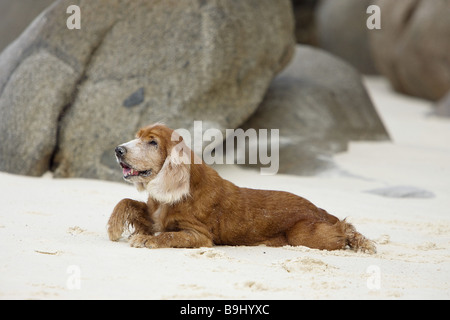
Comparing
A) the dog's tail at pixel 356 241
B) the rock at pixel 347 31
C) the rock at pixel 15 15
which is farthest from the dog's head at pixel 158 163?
the rock at pixel 347 31

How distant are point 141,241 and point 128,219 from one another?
36cm

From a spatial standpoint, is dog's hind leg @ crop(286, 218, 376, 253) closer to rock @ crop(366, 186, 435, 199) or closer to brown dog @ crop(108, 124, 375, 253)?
brown dog @ crop(108, 124, 375, 253)

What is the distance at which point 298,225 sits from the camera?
552 cm

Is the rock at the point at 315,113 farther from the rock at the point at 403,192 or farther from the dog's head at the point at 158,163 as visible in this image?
the dog's head at the point at 158,163

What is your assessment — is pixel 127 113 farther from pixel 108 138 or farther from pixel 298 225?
pixel 298 225

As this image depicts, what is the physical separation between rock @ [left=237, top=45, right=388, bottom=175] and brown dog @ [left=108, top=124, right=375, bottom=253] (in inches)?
131

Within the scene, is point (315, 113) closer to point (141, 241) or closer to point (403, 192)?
point (403, 192)

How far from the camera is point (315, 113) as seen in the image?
10.1m

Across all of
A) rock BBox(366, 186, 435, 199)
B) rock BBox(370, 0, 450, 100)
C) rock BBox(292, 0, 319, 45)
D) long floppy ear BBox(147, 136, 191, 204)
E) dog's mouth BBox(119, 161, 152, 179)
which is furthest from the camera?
rock BBox(292, 0, 319, 45)

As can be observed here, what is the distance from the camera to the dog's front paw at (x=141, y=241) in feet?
16.4

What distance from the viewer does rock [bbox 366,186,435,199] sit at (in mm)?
7934

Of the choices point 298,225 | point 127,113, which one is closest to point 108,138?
point 127,113

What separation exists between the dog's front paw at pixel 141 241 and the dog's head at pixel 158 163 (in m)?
0.32

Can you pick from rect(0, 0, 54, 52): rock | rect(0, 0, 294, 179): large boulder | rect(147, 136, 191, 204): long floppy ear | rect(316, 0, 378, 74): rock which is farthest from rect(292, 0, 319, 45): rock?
rect(147, 136, 191, 204): long floppy ear
